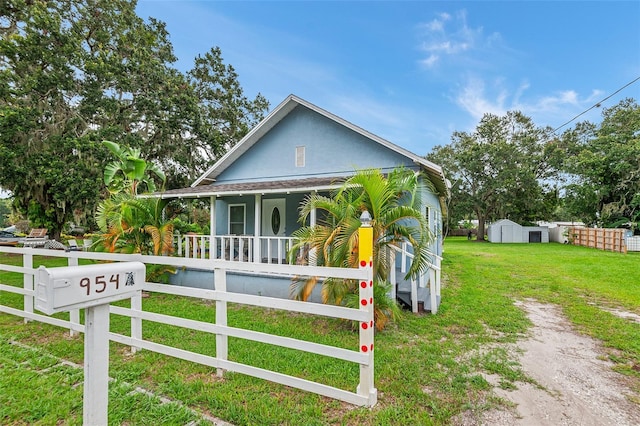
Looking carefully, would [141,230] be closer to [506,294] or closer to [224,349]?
[224,349]

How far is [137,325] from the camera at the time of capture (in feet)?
13.7

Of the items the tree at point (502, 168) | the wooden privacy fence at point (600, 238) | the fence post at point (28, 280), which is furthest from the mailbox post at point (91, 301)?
the tree at point (502, 168)

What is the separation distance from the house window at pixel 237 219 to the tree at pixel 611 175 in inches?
958

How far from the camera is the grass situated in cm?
288

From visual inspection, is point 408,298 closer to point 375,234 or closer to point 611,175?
point 375,234

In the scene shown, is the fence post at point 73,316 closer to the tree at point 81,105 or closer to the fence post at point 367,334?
the fence post at point 367,334

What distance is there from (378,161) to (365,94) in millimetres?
11062

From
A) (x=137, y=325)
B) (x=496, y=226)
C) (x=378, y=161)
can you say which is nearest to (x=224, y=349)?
(x=137, y=325)

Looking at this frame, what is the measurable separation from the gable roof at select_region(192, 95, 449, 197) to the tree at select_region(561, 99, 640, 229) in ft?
57.0

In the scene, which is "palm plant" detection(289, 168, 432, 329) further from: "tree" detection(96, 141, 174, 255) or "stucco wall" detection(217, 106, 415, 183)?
"tree" detection(96, 141, 174, 255)

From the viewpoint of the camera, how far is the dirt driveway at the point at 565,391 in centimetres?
288

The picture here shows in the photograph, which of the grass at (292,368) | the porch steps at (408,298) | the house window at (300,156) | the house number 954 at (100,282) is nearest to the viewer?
the house number 954 at (100,282)

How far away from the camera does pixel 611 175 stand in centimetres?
2152

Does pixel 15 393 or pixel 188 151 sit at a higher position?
pixel 188 151
